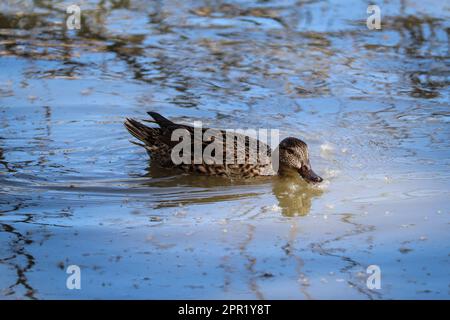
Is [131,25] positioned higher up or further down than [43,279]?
higher up

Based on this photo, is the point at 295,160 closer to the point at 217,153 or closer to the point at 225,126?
the point at 217,153

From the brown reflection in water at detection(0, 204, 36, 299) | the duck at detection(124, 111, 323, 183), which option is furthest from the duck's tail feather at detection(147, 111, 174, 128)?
the brown reflection in water at detection(0, 204, 36, 299)

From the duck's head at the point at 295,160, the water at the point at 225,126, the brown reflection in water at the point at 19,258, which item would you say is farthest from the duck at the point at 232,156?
the brown reflection in water at the point at 19,258

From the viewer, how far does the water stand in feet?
19.4

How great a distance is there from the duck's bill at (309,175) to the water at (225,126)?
102 mm

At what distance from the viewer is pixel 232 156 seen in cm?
845

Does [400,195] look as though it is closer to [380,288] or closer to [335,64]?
[380,288]

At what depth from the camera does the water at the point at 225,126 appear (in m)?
5.92

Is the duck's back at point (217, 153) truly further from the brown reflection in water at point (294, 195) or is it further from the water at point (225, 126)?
the brown reflection in water at point (294, 195)

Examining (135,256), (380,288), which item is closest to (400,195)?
(380,288)
